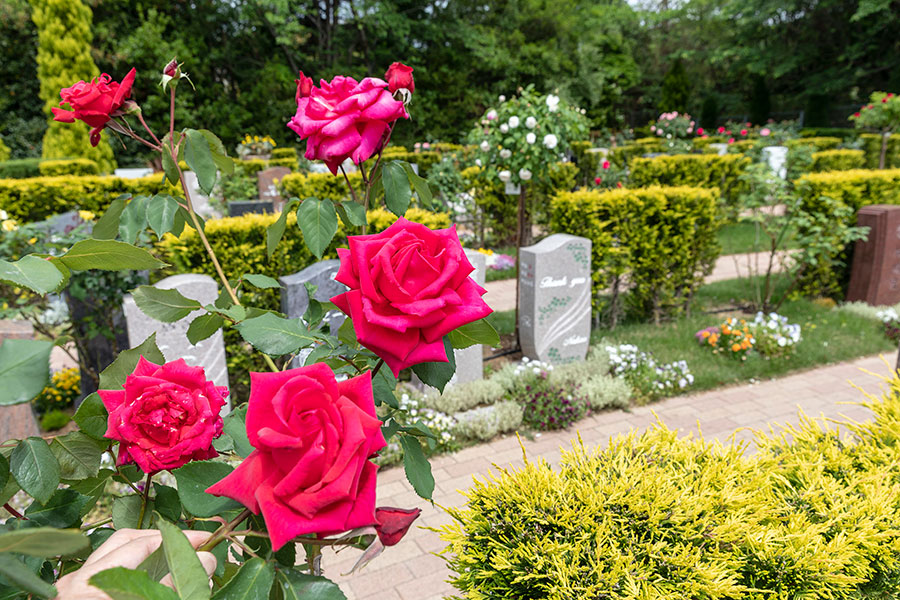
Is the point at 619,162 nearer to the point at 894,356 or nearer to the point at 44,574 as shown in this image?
the point at 894,356

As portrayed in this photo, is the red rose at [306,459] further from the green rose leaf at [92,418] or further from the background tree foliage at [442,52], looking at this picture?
the background tree foliage at [442,52]

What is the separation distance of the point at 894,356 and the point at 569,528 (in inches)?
219

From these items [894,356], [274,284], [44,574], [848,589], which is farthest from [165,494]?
[894,356]

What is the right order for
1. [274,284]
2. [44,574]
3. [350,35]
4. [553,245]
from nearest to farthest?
1. [44,574]
2. [274,284]
3. [553,245]
4. [350,35]

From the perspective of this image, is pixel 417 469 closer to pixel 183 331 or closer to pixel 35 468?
pixel 35 468

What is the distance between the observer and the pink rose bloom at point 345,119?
99 cm

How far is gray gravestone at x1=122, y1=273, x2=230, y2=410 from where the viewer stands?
361 cm

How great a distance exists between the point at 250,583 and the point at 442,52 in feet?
72.6

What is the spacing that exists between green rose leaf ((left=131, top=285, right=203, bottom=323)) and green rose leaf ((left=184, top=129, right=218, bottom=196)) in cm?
21

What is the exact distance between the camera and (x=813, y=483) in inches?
71.7

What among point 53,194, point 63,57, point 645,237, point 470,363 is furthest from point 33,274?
point 63,57

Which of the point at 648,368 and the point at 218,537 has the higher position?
the point at 218,537

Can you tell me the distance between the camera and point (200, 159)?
1.14m

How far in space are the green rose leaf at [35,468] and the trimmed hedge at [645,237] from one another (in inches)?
214
